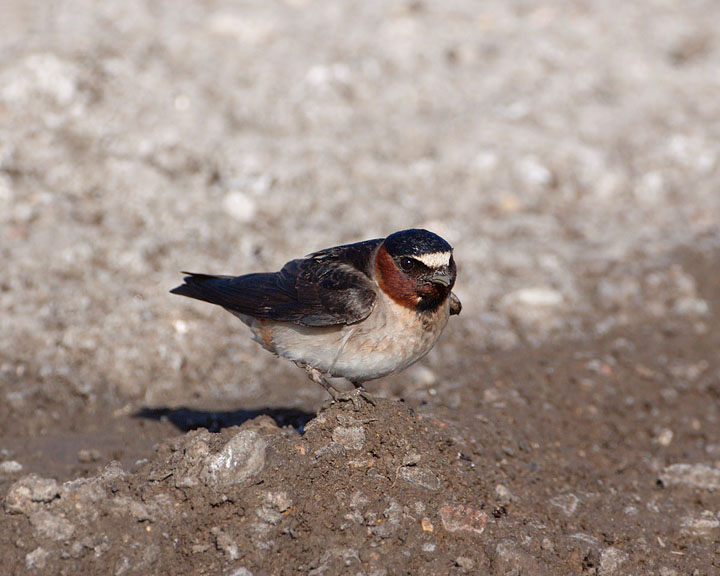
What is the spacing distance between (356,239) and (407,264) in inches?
123

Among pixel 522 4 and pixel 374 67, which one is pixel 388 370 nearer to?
pixel 374 67

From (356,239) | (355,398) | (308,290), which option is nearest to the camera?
(355,398)

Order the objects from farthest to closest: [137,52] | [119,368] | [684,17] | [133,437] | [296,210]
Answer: [684,17] < [137,52] < [296,210] < [119,368] < [133,437]

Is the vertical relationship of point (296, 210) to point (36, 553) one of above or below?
below

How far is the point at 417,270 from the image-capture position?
4594 millimetres

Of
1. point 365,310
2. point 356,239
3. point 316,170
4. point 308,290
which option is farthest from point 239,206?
point 365,310

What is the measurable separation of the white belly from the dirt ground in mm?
341

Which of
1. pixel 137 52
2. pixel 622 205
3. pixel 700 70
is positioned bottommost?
pixel 622 205

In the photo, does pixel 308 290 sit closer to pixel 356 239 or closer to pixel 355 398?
pixel 355 398

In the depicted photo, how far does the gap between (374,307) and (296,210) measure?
3.46 m

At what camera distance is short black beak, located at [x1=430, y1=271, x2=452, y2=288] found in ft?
14.9

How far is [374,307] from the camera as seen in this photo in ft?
15.4

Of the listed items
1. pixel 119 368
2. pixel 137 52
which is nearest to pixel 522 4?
pixel 137 52

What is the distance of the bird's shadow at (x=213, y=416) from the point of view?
5.54 metres
